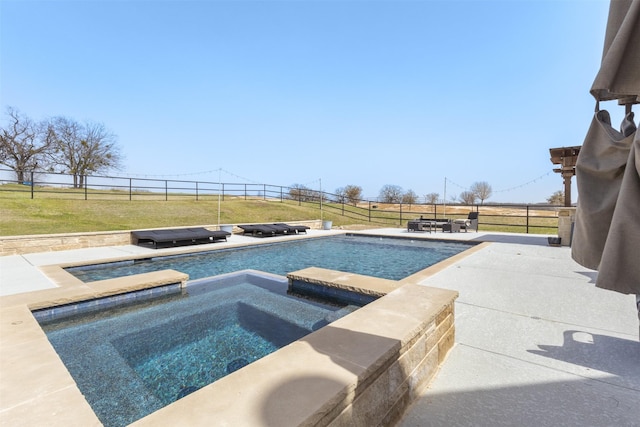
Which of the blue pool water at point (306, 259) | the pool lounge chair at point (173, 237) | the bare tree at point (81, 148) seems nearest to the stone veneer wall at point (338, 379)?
the blue pool water at point (306, 259)

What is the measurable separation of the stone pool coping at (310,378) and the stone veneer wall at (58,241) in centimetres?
564

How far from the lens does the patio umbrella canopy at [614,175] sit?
0.87 metres

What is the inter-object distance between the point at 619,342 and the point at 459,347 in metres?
1.24

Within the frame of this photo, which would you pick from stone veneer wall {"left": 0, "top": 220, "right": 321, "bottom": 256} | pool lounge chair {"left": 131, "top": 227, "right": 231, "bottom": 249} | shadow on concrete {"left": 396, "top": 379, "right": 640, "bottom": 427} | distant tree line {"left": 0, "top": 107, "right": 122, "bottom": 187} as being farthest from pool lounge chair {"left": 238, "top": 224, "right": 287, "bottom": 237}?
distant tree line {"left": 0, "top": 107, "right": 122, "bottom": 187}

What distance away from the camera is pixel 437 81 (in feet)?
38.1

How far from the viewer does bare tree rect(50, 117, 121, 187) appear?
20328mm

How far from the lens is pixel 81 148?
68.4ft

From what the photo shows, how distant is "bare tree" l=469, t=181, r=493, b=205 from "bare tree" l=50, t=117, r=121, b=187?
101 feet

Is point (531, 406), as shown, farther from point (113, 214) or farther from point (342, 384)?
point (113, 214)

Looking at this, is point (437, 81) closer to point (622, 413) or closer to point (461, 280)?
point (461, 280)

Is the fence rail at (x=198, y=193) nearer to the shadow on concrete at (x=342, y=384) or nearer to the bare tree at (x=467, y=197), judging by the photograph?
the bare tree at (x=467, y=197)

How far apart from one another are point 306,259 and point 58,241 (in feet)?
18.6

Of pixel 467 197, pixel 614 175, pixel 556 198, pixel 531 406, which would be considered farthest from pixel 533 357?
pixel 556 198

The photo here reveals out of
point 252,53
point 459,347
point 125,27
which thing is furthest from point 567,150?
point 125,27
